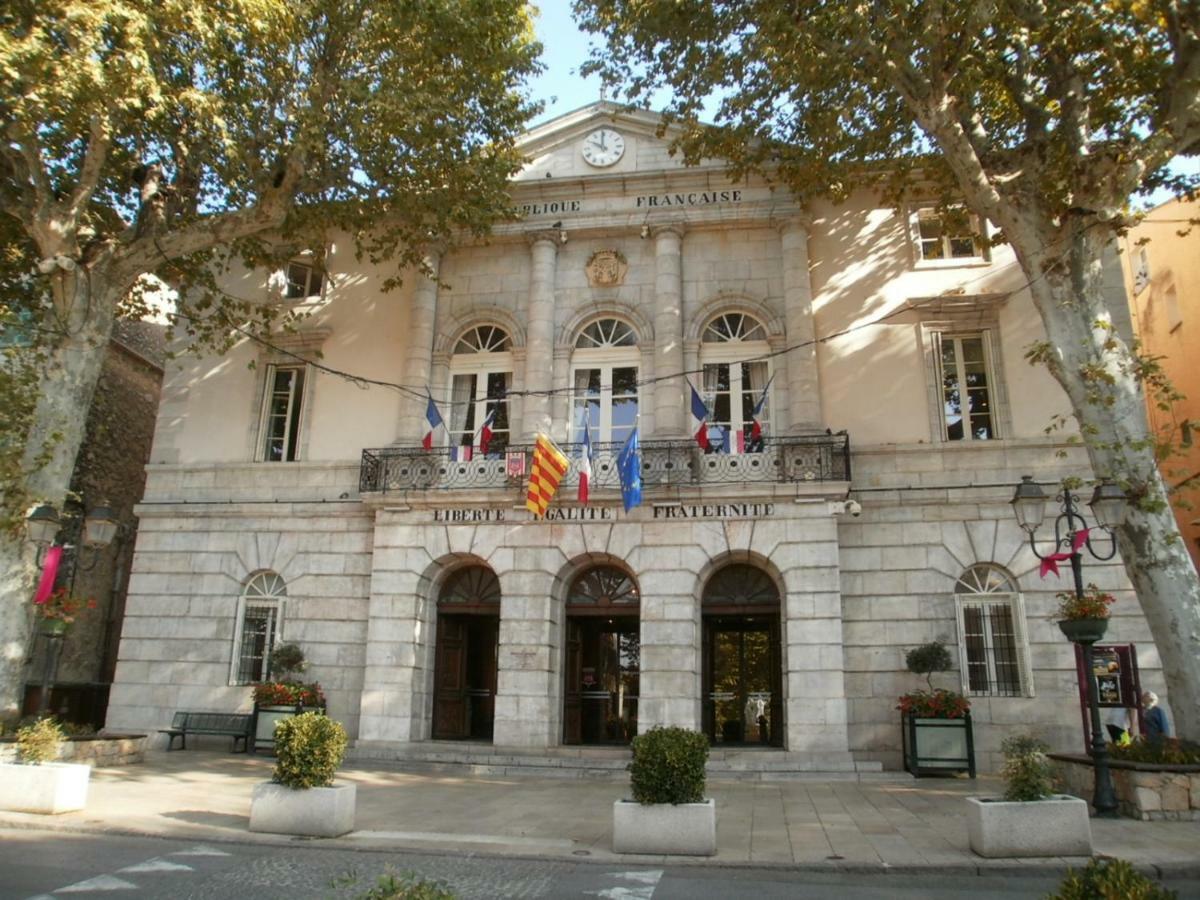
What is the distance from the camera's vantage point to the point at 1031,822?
8.79 metres

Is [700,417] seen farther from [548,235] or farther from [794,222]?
[548,235]

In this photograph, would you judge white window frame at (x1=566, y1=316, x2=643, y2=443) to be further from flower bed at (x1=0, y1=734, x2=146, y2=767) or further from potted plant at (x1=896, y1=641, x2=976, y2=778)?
flower bed at (x1=0, y1=734, x2=146, y2=767)

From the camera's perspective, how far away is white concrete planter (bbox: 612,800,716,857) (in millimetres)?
8969

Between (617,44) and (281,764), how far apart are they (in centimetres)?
1308

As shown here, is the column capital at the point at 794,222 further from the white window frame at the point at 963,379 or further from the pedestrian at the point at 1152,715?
the pedestrian at the point at 1152,715

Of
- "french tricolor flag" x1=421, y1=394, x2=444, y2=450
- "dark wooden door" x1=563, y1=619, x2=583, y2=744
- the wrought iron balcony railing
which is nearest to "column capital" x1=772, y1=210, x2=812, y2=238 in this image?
the wrought iron balcony railing

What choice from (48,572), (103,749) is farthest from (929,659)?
(48,572)

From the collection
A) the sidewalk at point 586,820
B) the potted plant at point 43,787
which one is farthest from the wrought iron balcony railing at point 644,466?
the potted plant at point 43,787

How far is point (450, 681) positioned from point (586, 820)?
7.65 metres

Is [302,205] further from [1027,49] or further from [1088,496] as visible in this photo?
[1088,496]

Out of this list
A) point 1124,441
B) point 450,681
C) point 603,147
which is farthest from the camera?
point 603,147

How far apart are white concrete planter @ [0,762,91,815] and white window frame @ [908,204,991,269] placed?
16600mm

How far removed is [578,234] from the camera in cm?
1948

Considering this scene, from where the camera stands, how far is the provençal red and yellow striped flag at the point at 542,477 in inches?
642
